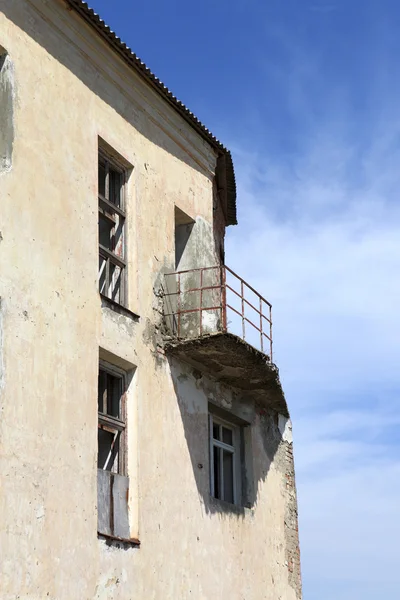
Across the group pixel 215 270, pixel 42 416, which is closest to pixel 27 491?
pixel 42 416

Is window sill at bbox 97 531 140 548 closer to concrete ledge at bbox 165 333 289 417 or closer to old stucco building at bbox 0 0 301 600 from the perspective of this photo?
old stucco building at bbox 0 0 301 600

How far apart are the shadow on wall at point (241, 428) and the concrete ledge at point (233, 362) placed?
15 centimetres

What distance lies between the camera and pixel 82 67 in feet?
43.4

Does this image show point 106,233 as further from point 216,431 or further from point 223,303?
point 216,431

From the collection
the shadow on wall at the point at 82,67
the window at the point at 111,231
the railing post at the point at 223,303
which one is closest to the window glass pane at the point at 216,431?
the railing post at the point at 223,303

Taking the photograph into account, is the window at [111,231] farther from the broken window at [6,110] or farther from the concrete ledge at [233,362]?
the broken window at [6,110]

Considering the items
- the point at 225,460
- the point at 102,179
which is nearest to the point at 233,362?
the point at 225,460

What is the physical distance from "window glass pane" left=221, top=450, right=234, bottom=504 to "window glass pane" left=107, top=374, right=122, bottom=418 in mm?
3348

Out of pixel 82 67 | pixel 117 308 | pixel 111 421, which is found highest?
pixel 82 67

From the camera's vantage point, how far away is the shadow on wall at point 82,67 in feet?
39.4

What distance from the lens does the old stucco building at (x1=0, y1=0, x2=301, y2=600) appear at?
1091cm

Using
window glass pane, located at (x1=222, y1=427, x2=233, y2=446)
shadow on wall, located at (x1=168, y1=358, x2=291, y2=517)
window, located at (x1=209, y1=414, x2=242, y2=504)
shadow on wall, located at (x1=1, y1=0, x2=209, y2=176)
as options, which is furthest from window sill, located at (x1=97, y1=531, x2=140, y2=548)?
shadow on wall, located at (x1=1, y1=0, x2=209, y2=176)

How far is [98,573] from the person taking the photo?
11445mm

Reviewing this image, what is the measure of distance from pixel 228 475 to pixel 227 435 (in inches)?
26.3
